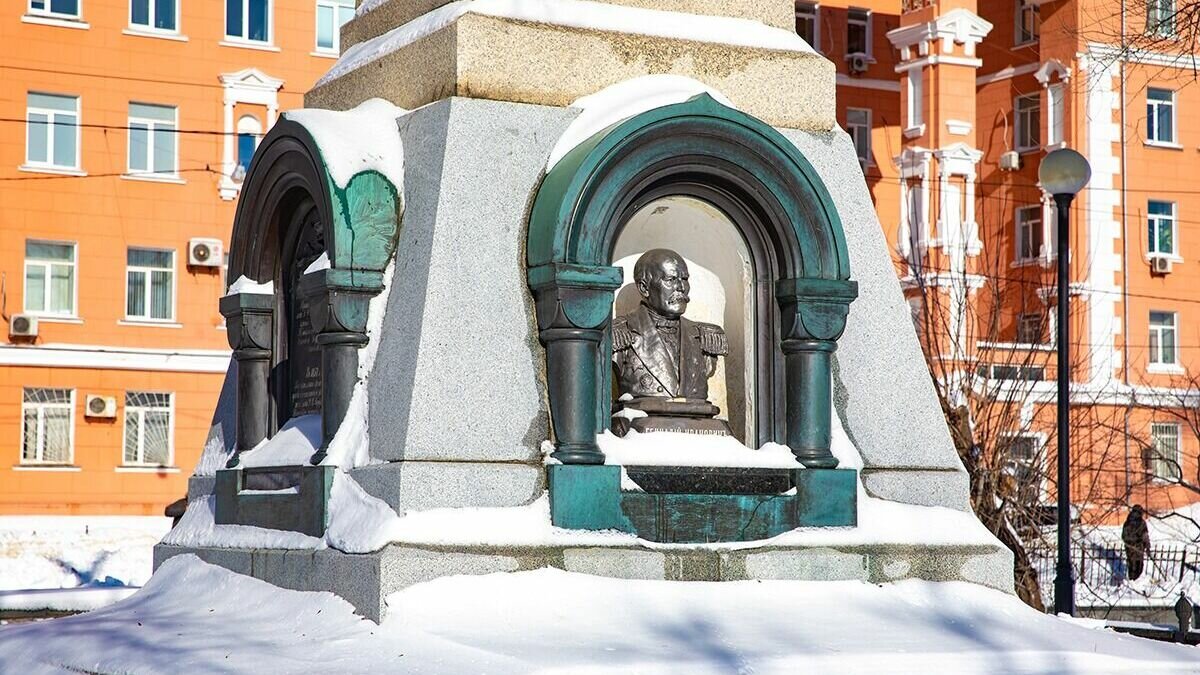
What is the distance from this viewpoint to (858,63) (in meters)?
44.2

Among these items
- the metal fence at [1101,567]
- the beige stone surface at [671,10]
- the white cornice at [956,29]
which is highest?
the white cornice at [956,29]

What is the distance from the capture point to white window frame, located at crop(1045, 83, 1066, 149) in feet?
134

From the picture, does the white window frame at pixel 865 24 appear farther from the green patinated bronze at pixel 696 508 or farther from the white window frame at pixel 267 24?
the green patinated bronze at pixel 696 508

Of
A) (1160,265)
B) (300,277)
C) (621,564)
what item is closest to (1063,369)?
(621,564)

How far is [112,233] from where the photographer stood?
33625mm

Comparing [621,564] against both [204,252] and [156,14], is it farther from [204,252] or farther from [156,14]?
[156,14]

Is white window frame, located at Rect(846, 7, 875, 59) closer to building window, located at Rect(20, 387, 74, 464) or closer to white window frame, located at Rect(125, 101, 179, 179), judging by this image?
white window frame, located at Rect(125, 101, 179, 179)

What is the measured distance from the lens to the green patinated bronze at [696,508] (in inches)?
352

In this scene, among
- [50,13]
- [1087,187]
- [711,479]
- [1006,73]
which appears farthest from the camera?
[1006,73]

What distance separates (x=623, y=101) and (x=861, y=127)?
35.8 metres

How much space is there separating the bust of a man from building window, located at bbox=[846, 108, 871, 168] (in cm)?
3496

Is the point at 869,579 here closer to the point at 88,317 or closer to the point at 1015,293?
the point at 88,317

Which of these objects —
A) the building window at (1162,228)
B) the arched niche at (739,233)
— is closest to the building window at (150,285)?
the building window at (1162,228)

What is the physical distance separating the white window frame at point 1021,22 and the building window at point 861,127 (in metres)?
3.74
